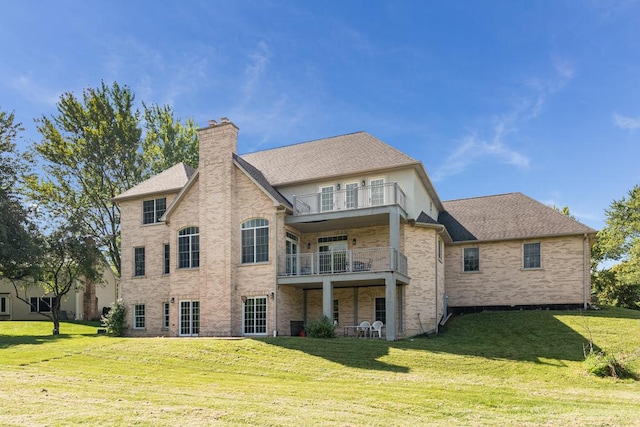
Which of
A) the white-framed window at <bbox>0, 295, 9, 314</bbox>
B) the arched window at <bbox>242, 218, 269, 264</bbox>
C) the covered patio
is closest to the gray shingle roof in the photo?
the arched window at <bbox>242, 218, 269, 264</bbox>

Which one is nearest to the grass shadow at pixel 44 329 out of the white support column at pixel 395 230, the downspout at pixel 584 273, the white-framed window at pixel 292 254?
the white-framed window at pixel 292 254

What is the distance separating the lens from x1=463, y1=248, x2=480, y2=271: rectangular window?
97.2 feet

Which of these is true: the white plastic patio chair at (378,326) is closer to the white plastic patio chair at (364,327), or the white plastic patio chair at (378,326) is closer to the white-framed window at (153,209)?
the white plastic patio chair at (364,327)

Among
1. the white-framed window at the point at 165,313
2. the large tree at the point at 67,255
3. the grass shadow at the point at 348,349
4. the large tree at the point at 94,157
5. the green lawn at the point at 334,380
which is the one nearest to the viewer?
the green lawn at the point at 334,380

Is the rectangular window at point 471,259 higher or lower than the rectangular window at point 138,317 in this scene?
A: higher

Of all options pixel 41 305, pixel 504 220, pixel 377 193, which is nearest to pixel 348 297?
pixel 377 193

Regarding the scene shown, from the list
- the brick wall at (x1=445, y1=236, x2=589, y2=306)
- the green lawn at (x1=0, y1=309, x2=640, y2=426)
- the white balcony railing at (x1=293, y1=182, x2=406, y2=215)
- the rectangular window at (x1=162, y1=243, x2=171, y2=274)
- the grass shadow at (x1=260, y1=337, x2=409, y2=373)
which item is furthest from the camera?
the rectangular window at (x1=162, y1=243, x2=171, y2=274)

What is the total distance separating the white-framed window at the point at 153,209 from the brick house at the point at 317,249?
0.19 feet

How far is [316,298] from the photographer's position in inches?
1033

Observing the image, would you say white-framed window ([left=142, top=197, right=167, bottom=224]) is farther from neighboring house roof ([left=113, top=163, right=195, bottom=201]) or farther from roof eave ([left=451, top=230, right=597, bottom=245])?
roof eave ([left=451, top=230, right=597, bottom=245])

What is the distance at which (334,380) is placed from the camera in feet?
49.8

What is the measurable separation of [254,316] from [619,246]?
31.3 m

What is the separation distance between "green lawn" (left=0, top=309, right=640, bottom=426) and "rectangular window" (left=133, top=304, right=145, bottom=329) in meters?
5.12

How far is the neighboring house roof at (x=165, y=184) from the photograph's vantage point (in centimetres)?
2841
